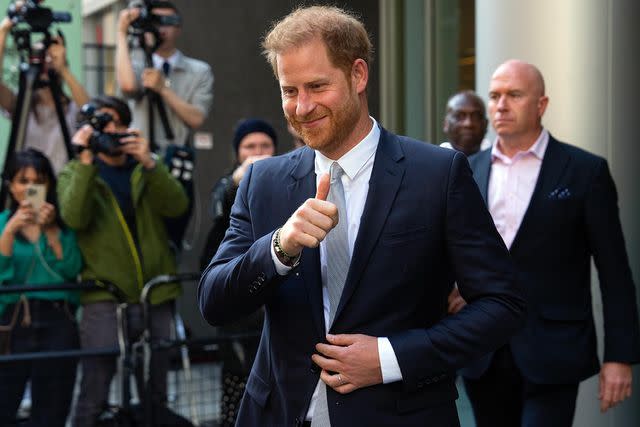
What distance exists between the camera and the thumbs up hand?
86.6 inches

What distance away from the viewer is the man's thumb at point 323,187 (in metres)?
2.31

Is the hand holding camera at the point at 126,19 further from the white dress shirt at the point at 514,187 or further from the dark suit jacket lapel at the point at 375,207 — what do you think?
the dark suit jacket lapel at the point at 375,207

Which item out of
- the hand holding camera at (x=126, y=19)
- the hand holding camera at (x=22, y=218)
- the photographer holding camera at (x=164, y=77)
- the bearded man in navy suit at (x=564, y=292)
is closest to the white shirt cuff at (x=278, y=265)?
the bearded man in navy suit at (x=564, y=292)

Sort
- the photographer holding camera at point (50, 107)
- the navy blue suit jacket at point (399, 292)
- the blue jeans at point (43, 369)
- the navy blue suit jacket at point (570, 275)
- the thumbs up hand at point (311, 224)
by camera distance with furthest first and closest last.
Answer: the photographer holding camera at point (50, 107) < the blue jeans at point (43, 369) < the navy blue suit jacket at point (570, 275) < the navy blue suit jacket at point (399, 292) < the thumbs up hand at point (311, 224)

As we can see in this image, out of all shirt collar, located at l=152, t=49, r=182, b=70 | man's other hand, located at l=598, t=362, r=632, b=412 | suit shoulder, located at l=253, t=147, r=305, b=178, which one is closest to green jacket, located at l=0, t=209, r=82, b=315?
shirt collar, located at l=152, t=49, r=182, b=70

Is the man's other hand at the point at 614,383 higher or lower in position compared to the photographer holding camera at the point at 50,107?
lower

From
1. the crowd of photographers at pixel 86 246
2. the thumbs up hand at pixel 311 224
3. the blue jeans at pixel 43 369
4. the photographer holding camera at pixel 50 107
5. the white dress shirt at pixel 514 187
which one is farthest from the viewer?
the photographer holding camera at pixel 50 107

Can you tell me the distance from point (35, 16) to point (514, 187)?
11.4 feet

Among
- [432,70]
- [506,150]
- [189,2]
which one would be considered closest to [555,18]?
[506,150]

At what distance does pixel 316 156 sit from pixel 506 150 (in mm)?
1982

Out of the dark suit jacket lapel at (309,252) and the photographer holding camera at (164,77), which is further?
the photographer holding camera at (164,77)

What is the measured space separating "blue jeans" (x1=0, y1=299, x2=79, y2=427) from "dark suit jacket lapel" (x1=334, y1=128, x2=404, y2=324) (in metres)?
3.26

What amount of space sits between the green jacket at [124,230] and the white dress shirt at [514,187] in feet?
7.08

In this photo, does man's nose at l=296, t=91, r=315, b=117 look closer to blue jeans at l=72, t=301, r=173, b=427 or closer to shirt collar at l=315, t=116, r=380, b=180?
shirt collar at l=315, t=116, r=380, b=180
